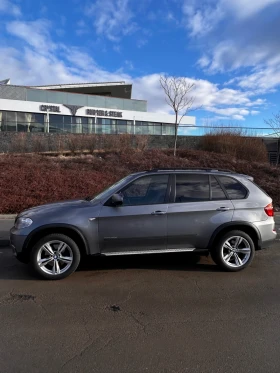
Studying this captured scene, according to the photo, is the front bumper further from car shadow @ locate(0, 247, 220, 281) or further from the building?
the building

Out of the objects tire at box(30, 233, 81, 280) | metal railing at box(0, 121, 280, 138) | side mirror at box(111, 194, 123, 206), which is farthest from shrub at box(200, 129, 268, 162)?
tire at box(30, 233, 81, 280)

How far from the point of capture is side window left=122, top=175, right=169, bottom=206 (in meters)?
5.05

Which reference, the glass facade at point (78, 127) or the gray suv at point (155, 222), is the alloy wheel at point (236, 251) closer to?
the gray suv at point (155, 222)

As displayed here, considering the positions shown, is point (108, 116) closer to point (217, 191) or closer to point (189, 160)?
point (189, 160)

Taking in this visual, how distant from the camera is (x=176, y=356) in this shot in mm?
2893

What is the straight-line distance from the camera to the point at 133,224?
191 inches

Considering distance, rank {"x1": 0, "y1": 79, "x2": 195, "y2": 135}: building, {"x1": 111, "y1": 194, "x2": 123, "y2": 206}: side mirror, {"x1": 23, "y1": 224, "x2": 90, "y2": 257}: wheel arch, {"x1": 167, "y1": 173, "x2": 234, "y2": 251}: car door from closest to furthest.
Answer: {"x1": 23, "y1": 224, "x2": 90, "y2": 257}: wheel arch → {"x1": 111, "y1": 194, "x2": 123, "y2": 206}: side mirror → {"x1": 167, "y1": 173, "x2": 234, "y2": 251}: car door → {"x1": 0, "y1": 79, "x2": 195, "y2": 135}: building

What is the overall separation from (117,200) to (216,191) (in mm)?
1725

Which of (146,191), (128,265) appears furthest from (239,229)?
(128,265)

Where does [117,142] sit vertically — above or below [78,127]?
below

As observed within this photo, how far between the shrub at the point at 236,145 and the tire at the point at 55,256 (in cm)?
1493

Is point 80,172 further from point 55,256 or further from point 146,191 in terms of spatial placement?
point 55,256

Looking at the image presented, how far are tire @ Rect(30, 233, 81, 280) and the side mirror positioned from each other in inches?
34.1

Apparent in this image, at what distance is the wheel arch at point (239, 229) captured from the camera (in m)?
5.09
